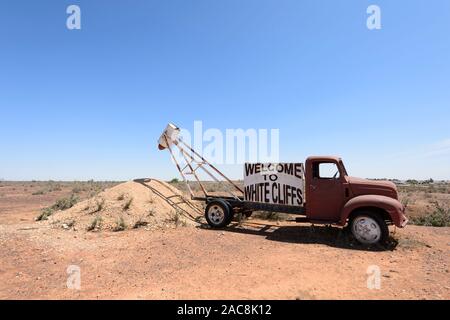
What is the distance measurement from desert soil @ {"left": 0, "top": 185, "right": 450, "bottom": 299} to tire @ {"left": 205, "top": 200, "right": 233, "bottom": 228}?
53 centimetres

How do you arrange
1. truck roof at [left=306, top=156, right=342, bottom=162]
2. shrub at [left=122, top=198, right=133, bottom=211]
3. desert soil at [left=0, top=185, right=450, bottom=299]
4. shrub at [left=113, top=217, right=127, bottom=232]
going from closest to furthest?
1. desert soil at [left=0, top=185, right=450, bottom=299]
2. truck roof at [left=306, top=156, right=342, bottom=162]
3. shrub at [left=113, top=217, right=127, bottom=232]
4. shrub at [left=122, top=198, right=133, bottom=211]

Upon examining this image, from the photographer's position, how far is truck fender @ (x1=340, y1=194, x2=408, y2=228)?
788 centimetres

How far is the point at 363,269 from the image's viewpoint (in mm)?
6207

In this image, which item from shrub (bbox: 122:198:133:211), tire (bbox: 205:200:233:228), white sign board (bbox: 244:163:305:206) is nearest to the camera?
white sign board (bbox: 244:163:305:206)

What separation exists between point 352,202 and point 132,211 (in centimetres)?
781

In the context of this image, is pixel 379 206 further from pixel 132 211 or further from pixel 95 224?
pixel 95 224

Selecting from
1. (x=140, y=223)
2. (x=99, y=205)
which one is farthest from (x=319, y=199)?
(x=99, y=205)

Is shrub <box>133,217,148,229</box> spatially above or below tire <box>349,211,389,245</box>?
below

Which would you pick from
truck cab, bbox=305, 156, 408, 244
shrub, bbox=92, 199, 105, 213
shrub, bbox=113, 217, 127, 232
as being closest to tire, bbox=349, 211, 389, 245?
truck cab, bbox=305, 156, 408, 244

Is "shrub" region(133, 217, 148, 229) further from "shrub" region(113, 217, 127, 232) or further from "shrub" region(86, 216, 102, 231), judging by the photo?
"shrub" region(86, 216, 102, 231)

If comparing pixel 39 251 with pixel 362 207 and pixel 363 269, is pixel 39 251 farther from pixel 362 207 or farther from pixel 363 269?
pixel 362 207

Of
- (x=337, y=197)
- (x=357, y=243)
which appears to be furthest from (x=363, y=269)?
(x=337, y=197)

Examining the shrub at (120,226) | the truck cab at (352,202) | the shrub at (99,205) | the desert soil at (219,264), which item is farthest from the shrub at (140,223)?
the truck cab at (352,202)
